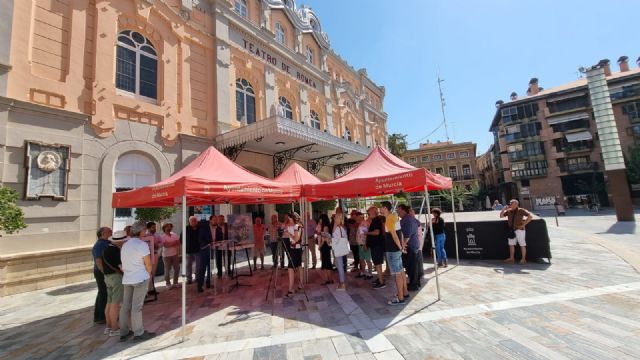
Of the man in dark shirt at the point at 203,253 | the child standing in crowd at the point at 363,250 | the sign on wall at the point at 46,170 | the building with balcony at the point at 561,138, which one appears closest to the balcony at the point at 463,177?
the building with balcony at the point at 561,138

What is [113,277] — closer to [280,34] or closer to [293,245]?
[293,245]

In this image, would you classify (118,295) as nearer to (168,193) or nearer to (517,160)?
(168,193)

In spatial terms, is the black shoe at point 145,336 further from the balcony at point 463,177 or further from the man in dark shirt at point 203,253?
the balcony at point 463,177

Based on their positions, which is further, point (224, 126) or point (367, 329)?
point (224, 126)

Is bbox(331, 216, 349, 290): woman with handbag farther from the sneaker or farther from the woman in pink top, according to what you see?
the woman in pink top

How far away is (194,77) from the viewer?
13.0m

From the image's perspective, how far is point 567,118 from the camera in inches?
1574

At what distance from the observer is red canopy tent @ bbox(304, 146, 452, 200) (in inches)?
238

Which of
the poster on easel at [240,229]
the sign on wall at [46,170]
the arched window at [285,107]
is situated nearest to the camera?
the sign on wall at [46,170]

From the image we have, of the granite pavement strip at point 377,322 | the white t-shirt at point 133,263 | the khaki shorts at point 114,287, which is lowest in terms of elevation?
the granite pavement strip at point 377,322

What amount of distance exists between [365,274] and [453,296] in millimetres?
2505

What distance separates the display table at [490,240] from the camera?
803cm

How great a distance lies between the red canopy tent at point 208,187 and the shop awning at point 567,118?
161 feet

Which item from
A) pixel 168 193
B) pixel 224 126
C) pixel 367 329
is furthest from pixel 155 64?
pixel 367 329
